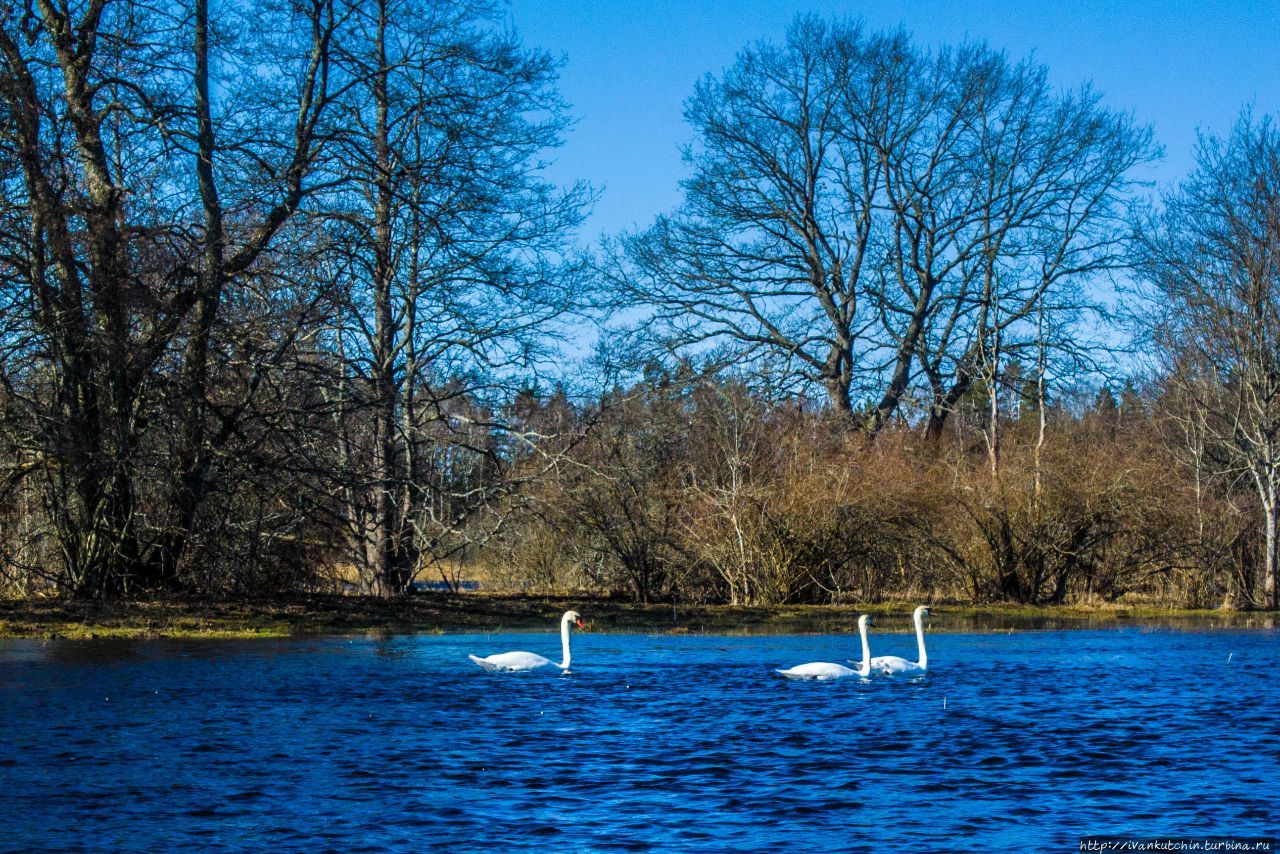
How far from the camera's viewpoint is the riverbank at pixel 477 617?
18453 mm

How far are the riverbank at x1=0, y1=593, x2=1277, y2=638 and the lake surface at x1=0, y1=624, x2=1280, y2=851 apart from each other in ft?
4.02

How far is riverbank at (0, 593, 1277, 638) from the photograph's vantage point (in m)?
18.5

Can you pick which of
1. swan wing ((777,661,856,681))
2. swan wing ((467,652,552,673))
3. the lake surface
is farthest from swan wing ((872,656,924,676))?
swan wing ((467,652,552,673))

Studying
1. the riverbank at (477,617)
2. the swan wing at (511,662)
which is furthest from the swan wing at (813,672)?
the riverbank at (477,617)

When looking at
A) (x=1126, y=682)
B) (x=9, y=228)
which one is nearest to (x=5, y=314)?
(x=9, y=228)

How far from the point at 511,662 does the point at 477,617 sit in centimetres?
668

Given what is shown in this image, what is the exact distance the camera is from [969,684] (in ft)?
50.5

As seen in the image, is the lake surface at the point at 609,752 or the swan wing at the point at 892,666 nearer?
the lake surface at the point at 609,752

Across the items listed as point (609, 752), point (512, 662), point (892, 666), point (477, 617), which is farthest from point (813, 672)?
point (477, 617)

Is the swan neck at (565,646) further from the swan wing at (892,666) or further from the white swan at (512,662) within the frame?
the swan wing at (892,666)

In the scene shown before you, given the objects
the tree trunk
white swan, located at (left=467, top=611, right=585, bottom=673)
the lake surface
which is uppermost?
the tree trunk

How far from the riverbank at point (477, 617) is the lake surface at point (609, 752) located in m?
1.22

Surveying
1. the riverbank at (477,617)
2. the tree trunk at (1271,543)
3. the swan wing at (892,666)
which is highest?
the tree trunk at (1271,543)

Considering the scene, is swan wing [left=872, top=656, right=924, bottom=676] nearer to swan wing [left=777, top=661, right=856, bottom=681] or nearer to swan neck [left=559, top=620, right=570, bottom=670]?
swan wing [left=777, top=661, right=856, bottom=681]
